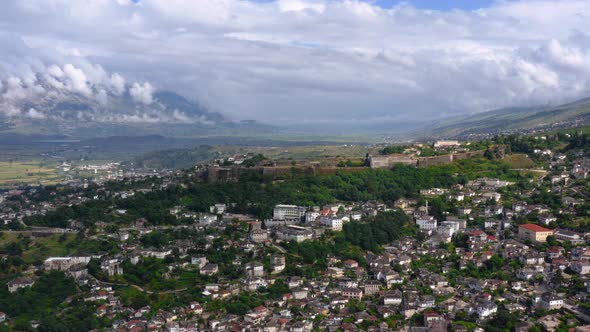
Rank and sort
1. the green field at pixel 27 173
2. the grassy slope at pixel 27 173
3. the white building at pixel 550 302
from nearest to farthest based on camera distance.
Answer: the white building at pixel 550 302
the green field at pixel 27 173
the grassy slope at pixel 27 173

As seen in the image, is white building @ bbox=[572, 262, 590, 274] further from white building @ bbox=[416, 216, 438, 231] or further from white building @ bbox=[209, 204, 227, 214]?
white building @ bbox=[209, 204, 227, 214]

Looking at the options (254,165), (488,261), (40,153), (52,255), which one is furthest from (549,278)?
(40,153)

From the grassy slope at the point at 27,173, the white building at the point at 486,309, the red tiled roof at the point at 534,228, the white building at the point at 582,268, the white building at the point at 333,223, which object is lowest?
the grassy slope at the point at 27,173

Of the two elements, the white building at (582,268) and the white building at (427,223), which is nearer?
the white building at (582,268)

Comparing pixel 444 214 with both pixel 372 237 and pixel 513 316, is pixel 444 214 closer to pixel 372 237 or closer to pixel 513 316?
pixel 372 237

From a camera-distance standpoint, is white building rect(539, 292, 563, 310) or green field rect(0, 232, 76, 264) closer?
white building rect(539, 292, 563, 310)

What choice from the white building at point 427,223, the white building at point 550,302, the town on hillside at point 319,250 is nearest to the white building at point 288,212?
the town on hillside at point 319,250

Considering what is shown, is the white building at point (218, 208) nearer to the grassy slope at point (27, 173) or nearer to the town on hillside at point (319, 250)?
the town on hillside at point (319, 250)

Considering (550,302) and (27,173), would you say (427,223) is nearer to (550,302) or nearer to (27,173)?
(550,302)

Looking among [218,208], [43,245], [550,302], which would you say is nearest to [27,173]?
[218,208]

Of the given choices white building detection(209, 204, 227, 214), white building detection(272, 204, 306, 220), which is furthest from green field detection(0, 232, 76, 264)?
white building detection(272, 204, 306, 220)
